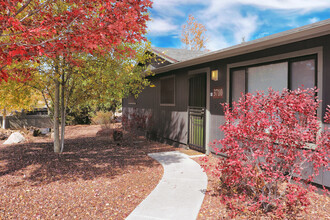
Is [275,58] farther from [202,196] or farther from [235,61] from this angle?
[202,196]

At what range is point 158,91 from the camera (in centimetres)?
1011

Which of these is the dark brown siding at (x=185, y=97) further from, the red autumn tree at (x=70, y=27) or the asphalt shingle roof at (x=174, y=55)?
the red autumn tree at (x=70, y=27)

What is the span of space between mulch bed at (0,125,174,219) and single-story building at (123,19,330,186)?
1918 millimetres

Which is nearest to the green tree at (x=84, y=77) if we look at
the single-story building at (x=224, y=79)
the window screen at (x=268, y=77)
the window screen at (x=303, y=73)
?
the single-story building at (x=224, y=79)

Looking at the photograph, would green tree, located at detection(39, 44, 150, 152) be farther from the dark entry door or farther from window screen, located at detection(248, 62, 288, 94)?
window screen, located at detection(248, 62, 288, 94)

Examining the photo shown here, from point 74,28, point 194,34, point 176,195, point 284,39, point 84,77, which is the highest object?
point 194,34

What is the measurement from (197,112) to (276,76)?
9.75ft

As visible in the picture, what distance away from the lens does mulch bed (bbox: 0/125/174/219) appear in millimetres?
3451

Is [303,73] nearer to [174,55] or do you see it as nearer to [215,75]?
[215,75]

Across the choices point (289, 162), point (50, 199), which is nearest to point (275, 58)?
point (289, 162)

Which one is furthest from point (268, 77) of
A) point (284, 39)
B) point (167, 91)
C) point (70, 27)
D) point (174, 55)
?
point (174, 55)

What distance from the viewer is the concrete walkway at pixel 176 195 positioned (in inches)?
129

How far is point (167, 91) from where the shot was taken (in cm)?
941

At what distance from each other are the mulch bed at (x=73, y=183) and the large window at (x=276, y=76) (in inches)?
114
